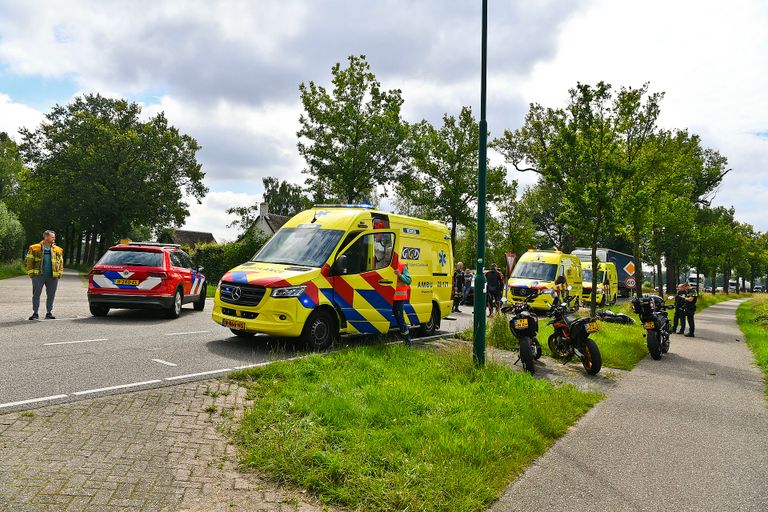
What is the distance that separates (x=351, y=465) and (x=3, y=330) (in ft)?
26.9

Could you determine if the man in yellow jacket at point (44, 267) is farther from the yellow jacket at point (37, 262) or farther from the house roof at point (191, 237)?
the house roof at point (191, 237)

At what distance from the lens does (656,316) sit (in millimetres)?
11227

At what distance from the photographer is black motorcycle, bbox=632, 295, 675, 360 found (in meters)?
10.9

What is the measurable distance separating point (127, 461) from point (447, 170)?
110 feet

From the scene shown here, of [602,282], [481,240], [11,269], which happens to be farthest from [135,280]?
[11,269]

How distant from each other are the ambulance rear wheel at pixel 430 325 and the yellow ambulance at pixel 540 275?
7.47 m

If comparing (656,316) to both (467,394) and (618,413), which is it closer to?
(618,413)

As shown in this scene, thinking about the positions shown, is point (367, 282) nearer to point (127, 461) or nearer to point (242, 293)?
point (242, 293)

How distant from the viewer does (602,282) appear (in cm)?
2828

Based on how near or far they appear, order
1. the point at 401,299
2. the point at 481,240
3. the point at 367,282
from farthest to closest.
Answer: the point at 401,299 < the point at 367,282 < the point at 481,240

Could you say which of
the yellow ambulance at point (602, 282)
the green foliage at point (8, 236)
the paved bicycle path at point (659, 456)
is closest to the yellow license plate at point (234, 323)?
the paved bicycle path at point (659, 456)

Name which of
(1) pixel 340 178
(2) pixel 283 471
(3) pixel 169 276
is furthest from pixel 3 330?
(1) pixel 340 178

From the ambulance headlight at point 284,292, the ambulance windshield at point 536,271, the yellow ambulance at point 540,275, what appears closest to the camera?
the ambulance headlight at point 284,292

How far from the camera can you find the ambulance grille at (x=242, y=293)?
814 centimetres
